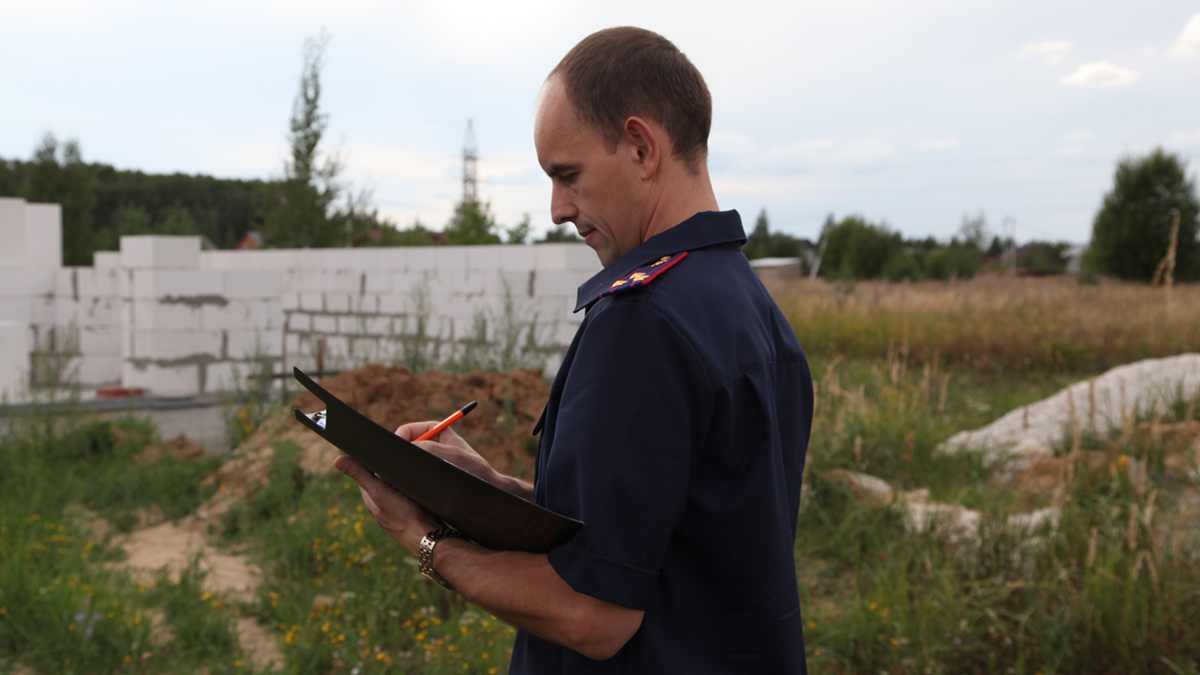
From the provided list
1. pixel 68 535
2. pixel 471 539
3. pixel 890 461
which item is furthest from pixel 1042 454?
pixel 68 535

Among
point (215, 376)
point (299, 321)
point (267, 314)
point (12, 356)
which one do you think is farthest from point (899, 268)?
point (12, 356)

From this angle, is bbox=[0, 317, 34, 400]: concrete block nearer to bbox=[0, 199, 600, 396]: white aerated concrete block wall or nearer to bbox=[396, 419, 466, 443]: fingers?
bbox=[0, 199, 600, 396]: white aerated concrete block wall

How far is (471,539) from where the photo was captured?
131 centimetres

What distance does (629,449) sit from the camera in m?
1.08

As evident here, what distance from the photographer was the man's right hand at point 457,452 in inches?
58.7

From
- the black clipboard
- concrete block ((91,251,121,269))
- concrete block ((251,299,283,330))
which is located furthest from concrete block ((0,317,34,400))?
the black clipboard

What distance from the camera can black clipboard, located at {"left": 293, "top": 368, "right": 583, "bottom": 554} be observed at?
1.12 meters

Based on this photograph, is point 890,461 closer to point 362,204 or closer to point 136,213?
point 362,204

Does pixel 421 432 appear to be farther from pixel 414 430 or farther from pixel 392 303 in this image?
pixel 392 303

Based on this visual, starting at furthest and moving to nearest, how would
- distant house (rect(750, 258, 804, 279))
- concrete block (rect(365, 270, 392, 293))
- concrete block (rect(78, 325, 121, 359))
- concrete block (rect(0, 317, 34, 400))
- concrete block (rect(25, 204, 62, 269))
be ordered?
1. distant house (rect(750, 258, 804, 279))
2. concrete block (rect(25, 204, 62, 269))
3. concrete block (rect(78, 325, 121, 359))
4. concrete block (rect(365, 270, 392, 293))
5. concrete block (rect(0, 317, 34, 400))

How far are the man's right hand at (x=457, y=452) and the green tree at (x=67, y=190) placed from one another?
31.4 metres

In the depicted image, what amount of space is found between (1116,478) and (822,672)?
1.99 metres

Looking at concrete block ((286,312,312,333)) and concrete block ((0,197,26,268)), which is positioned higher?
concrete block ((0,197,26,268))

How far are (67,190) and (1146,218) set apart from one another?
111ft
